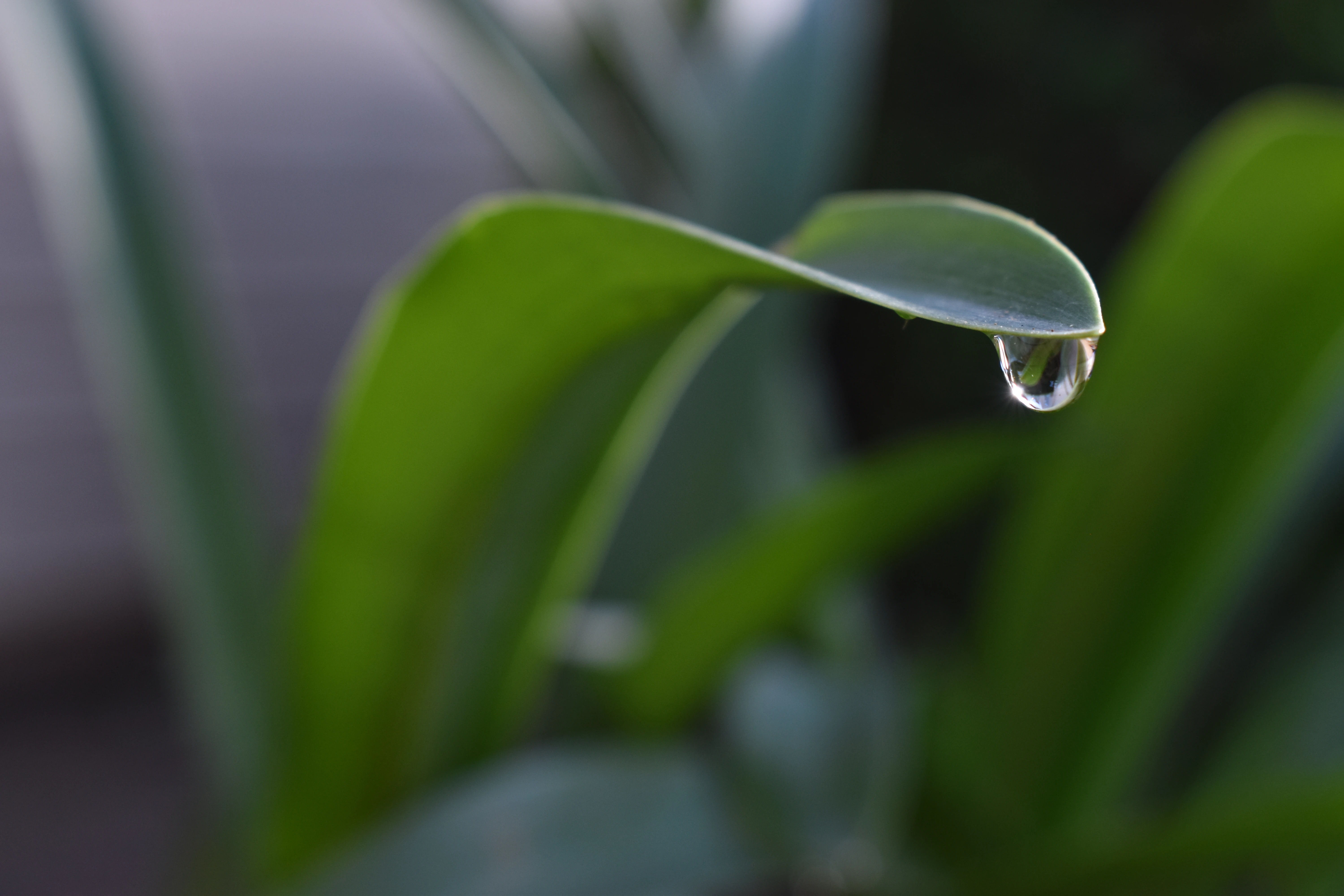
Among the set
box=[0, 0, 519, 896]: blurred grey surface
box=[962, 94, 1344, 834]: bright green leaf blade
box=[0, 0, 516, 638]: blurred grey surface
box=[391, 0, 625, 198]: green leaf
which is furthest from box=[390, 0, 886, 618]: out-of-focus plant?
box=[0, 0, 516, 638]: blurred grey surface

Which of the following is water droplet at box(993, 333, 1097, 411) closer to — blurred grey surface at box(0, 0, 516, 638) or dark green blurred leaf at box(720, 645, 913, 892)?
dark green blurred leaf at box(720, 645, 913, 892)

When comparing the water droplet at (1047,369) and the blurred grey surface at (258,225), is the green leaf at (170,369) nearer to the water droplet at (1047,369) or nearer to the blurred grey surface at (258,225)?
the water droplet at (1047,369)

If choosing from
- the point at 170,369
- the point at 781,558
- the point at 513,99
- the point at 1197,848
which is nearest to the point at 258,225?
the point at 513,99

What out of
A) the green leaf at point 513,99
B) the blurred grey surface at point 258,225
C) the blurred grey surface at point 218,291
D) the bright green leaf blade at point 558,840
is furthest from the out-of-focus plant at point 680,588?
the blurred grey surface at point 258,225

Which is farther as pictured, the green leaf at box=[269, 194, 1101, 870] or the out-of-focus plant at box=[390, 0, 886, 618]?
the out-of-focus plant at box=[390, 0, 886, 618]

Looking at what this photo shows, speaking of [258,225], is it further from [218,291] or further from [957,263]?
[957,263]

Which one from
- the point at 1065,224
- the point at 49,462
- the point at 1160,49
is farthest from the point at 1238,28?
the point at 49,462
